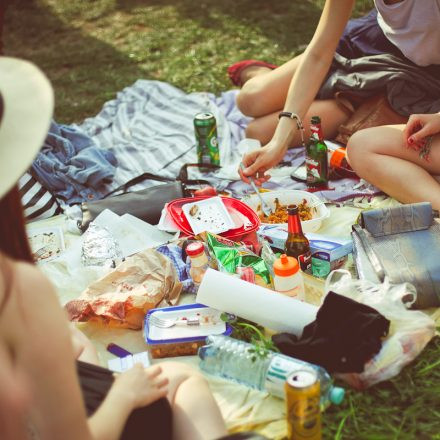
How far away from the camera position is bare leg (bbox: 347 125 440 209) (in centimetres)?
291

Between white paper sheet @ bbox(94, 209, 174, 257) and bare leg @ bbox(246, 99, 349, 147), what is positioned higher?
bare leg @ bbox(246, 99, 349, 147)

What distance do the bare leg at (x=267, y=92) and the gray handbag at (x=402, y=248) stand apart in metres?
1.26

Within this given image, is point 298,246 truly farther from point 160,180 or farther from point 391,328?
point 160,180

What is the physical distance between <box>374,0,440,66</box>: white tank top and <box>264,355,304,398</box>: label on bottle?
178cm

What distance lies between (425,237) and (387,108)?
1.03m

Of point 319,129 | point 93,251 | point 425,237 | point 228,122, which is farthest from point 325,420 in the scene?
point 228,122

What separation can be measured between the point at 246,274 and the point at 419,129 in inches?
42.5

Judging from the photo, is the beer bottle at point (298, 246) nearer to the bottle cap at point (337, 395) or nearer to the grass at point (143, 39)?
the bottle cap at point (337, 395)

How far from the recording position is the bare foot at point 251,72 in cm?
421

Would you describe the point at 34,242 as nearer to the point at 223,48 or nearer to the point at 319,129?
the point at 319,129

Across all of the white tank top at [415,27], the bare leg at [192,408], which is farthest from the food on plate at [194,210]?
the white tank top at [415,27]

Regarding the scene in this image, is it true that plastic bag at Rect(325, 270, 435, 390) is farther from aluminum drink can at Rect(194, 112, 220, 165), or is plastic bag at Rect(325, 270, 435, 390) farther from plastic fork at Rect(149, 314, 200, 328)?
aluminum drink can at Rect(194, 112, 220, 165)

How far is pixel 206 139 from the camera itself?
12.0 feet

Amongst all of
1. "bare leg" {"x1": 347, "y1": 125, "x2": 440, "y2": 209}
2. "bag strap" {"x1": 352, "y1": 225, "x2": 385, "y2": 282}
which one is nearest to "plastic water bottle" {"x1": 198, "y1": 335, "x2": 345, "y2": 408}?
"bag strap" {"x1": 352, "y1": 225, "x2": 385, "y2": 282}
